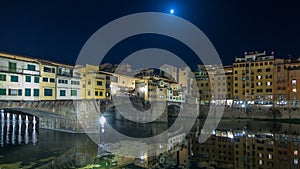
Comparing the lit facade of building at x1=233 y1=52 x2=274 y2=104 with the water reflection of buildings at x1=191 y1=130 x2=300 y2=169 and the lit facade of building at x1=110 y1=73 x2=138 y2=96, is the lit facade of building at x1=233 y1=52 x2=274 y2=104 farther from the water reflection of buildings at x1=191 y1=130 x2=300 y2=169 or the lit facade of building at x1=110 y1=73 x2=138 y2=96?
the water reflection of buildings at x1=191 y1=130 x2=300 y2=169

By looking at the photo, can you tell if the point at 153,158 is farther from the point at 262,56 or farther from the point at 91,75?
the point at 262,56

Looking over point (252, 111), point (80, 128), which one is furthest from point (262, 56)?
point (80, 128)

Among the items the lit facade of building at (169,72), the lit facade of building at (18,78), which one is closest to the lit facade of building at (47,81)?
the lit facade of building at (18,78)

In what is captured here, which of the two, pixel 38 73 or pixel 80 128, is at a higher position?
pixel 38 73

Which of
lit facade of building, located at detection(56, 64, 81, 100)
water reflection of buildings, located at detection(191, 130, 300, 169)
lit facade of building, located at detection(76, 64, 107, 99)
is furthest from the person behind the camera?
lit facade of building, located at detection(76, 64, 107, 99)

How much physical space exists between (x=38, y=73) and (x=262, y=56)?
60804mm

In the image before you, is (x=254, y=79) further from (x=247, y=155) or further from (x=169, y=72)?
(x=247, y=155)

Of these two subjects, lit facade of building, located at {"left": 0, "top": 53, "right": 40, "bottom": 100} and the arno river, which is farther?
lit facade of building, located at {"left": 0, "top": 53, "right": 40, "bottom": 100}

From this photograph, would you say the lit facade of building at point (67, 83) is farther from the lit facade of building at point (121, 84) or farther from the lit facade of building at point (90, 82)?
the lit facade of building at point (121, 84)

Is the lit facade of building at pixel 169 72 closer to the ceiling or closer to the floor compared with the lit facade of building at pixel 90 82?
closer to the ceiling

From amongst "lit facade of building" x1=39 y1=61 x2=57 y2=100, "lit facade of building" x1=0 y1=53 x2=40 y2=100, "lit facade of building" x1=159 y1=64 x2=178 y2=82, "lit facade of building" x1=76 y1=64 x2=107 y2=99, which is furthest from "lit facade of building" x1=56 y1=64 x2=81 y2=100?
"lit facade of building" x1=159 y1=64 x2=178 y2=82

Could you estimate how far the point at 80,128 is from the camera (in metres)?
30.5

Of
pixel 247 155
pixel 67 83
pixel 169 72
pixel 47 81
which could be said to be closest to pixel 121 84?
pixel 67 83

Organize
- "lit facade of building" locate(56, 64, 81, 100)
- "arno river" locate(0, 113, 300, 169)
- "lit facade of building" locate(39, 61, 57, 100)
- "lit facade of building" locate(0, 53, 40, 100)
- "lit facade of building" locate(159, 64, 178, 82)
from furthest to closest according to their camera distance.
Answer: "lit facade of building" locate(159, 64, 178, 82) → "lit facade of building" locate(56, 64, 81, 100) → "lit facade of building" locate(39, 61, 57, 100) → "lit facade of building" locate(0, 53, 40, 100) → "arno river" locate(0, 113, 300, 169)
